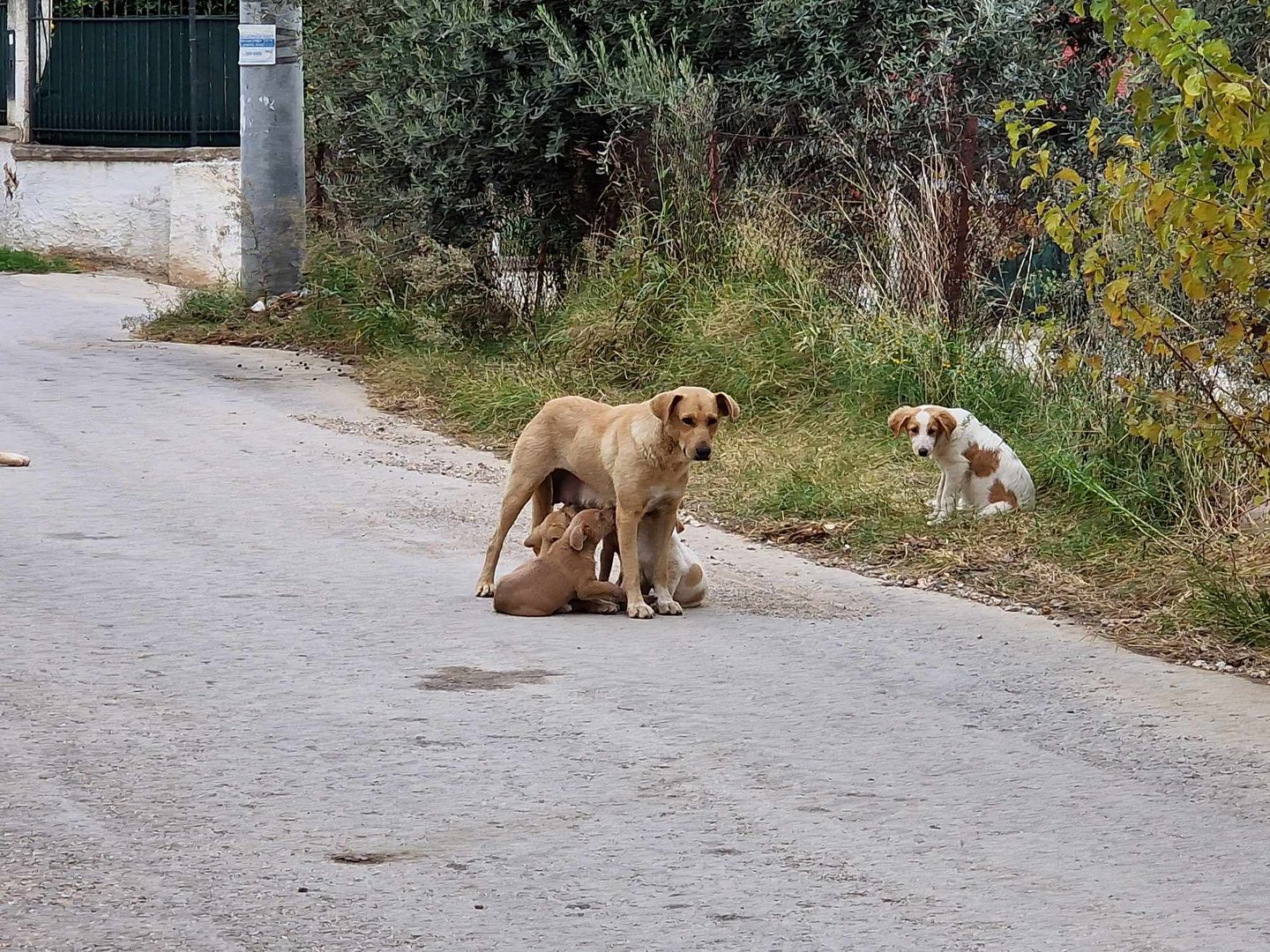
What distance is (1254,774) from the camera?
5383mm

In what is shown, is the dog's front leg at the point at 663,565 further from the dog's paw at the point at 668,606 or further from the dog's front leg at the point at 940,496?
the dog's front leg at the point at 940,496

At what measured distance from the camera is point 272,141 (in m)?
16.0

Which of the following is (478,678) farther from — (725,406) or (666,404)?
(725,406)

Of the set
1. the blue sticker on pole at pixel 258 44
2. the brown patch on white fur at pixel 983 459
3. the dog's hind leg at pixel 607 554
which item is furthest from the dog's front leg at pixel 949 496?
the blue sticker on pole at pixel 258 44

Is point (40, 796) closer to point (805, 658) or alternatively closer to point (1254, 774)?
point (805, 658)

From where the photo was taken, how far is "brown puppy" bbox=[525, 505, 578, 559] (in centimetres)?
747

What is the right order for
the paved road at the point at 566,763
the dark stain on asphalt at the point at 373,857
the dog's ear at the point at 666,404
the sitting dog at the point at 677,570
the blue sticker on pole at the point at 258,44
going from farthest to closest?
1. the blue sticker on pole at the point at 258,44
2. the sitting dog at the point at 677,570
3. the dog's ear at the point at 666,404
4. the dark stain on asphalt at the point at 373,857
5. the paved road at the point at 566,763

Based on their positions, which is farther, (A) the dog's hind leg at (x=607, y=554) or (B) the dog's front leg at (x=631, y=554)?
(A) the dog's hind leg at (x=607, y=554)

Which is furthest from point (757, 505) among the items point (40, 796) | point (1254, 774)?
point (40, 796)

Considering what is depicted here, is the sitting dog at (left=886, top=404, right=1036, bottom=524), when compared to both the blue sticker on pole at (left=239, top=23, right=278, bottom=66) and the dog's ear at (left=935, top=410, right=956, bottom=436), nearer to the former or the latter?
the dog's ear at (left=935, top=410, right=956, bottom=436)

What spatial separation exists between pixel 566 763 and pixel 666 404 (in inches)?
83.2

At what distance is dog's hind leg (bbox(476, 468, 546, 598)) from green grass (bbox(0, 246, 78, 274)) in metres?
15.2

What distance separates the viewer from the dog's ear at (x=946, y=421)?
29.8 feet

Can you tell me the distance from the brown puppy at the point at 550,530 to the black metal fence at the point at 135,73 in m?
14.9
